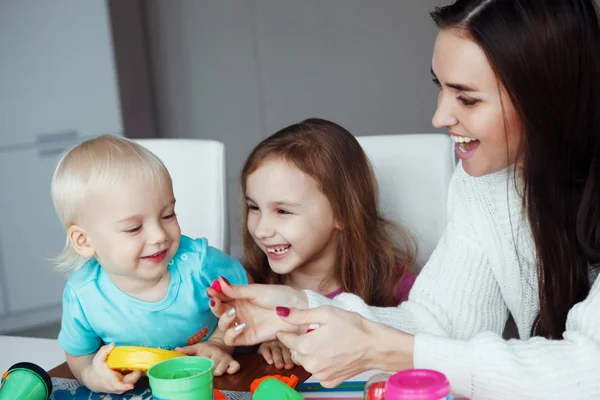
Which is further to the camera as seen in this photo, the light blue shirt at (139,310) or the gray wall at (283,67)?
the gray wall at (283,67)

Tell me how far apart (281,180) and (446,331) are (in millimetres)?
A: 547

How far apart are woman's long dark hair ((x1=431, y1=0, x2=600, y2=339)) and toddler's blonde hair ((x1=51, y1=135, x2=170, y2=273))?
60cm

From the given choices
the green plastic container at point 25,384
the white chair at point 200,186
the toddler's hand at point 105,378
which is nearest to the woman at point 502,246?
the toddler's hand at point 105,378

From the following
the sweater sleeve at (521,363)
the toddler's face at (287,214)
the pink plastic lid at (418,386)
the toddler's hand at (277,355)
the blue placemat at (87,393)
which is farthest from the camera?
the toddler's face at (287,214)

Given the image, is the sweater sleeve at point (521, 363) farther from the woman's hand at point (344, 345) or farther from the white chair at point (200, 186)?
the white chair at point (200, 186)

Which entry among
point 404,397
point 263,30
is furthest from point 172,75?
point 404,397

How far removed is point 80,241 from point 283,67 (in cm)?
293

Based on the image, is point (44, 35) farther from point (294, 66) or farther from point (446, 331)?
point (446, 331)

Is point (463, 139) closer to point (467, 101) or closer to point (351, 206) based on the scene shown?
point (467, 101)

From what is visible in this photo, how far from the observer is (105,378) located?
4.23 ft

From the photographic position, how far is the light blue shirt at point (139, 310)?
1505 millimetres

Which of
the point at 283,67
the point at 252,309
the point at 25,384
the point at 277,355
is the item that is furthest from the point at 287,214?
the point at 283,67

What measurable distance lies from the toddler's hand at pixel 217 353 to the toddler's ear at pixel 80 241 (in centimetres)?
26

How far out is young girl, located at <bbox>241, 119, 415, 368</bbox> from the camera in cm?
182
